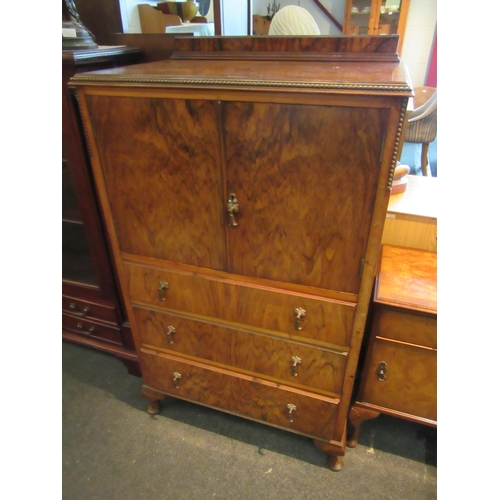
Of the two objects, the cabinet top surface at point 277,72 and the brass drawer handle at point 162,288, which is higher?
the cabinet top surface at point 277,72

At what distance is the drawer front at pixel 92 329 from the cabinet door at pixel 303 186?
3.02 feet

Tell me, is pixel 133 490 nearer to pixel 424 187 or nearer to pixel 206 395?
pixel 206 395

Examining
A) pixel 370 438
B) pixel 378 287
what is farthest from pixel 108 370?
pixel 378 287

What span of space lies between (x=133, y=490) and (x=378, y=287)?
1.09 metres

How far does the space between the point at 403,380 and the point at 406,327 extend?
22 centimetres

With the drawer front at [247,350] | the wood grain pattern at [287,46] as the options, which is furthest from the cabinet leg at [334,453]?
the wood grain pattern at [287,46]

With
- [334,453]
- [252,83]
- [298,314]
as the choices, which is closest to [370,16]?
[252,83]

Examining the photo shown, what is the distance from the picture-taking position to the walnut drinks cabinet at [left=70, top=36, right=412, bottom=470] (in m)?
0.76

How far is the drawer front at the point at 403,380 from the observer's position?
109 cm

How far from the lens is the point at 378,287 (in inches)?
41.8

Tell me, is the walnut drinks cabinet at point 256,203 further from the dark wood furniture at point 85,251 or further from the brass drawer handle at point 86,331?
the brass drawer handle at point 86,331

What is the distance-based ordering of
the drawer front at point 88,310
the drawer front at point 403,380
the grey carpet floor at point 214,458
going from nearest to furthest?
the drawer front at point 403,380
the grey carpet floor at point 214,458
the drawer front at point 88,310

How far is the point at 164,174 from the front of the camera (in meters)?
0.93

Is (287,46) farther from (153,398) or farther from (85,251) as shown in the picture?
(153,398)
